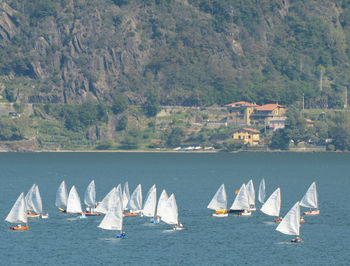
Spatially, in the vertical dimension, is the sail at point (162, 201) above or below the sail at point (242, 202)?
above

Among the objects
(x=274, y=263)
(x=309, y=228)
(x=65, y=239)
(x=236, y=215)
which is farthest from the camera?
(x=236, y=215)

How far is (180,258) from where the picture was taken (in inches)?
5531

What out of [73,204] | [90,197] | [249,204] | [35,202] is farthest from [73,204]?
[249,204]

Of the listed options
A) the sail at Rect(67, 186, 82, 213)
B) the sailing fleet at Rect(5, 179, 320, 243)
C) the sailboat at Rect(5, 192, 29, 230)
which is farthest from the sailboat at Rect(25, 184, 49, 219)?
the sailboat at Rect(5, 192, 29, 230)

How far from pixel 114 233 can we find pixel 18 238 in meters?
16.6

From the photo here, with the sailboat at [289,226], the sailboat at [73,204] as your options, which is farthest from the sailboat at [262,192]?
the sailboat at [289,226]

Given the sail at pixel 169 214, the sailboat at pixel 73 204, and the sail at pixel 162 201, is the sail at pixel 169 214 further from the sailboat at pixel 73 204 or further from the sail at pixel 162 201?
the sailboat at pixel 73 204

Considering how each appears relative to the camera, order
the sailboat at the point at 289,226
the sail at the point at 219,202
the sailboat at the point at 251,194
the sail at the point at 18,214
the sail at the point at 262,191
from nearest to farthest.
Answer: the sailboat at the point at 289,226
the sail at the point at 18,214
the sail at the point at 219,202
the sailboat at the point at 251,194
the sail at the point at 262,191

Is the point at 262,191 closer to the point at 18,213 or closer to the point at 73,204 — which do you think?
the point at 73,204

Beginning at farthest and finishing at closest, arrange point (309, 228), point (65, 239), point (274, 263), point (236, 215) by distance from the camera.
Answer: point (236, 215) → point (309, 228) → point (65, 239) → point (274, 263)

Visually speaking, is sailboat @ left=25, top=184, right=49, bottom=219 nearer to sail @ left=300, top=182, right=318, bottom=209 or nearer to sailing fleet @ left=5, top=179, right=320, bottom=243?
sailing fleet @ left=5, top=179, right=320, bottom=243

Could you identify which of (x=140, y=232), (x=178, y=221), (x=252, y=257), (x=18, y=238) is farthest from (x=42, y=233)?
(x=252, y=257)

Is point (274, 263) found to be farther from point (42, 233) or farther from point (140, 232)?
point (42, 233)

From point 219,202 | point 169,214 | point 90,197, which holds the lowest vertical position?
point 219,202
